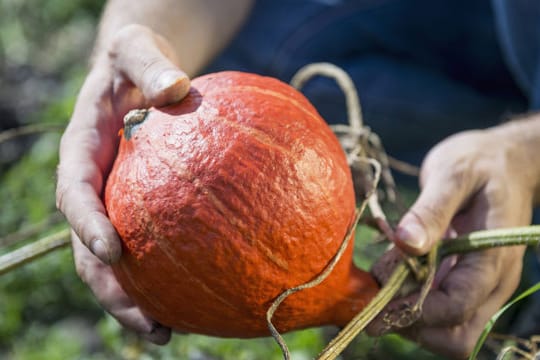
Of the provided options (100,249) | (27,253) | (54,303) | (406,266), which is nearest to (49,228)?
(54,303)

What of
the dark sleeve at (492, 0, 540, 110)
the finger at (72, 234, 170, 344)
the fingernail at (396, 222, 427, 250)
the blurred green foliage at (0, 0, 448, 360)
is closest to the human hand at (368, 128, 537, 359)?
the fingernail at (396, 222, 427, 250)

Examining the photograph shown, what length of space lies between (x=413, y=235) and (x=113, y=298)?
0.74m

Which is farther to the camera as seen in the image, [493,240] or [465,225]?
[465,225]

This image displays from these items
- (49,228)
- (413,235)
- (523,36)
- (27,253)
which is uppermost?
(523,36)

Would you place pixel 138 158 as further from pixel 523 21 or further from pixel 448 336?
pixel 523 21

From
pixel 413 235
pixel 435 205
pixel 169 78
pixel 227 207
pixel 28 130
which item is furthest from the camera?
pixel 28 130

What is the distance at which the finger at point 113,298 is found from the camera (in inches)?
57.9

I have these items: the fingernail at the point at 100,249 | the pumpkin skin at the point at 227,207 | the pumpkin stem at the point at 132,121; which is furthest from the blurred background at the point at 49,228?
the fingernail at the point at 100,249

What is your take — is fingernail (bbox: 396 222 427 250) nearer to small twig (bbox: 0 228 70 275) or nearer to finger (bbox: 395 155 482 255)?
finger (bbox: 395 155 482 255)

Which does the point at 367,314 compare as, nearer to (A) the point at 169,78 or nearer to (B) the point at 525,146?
(A) the point at 169,78

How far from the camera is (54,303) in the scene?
9.65 feet

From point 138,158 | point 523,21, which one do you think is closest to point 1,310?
point 138,158

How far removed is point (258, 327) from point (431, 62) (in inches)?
90.2

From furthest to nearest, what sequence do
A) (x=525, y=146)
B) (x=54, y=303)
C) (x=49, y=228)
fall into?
(x=49, y=228)
(x=54, y=303)
(x=525, y=146)
